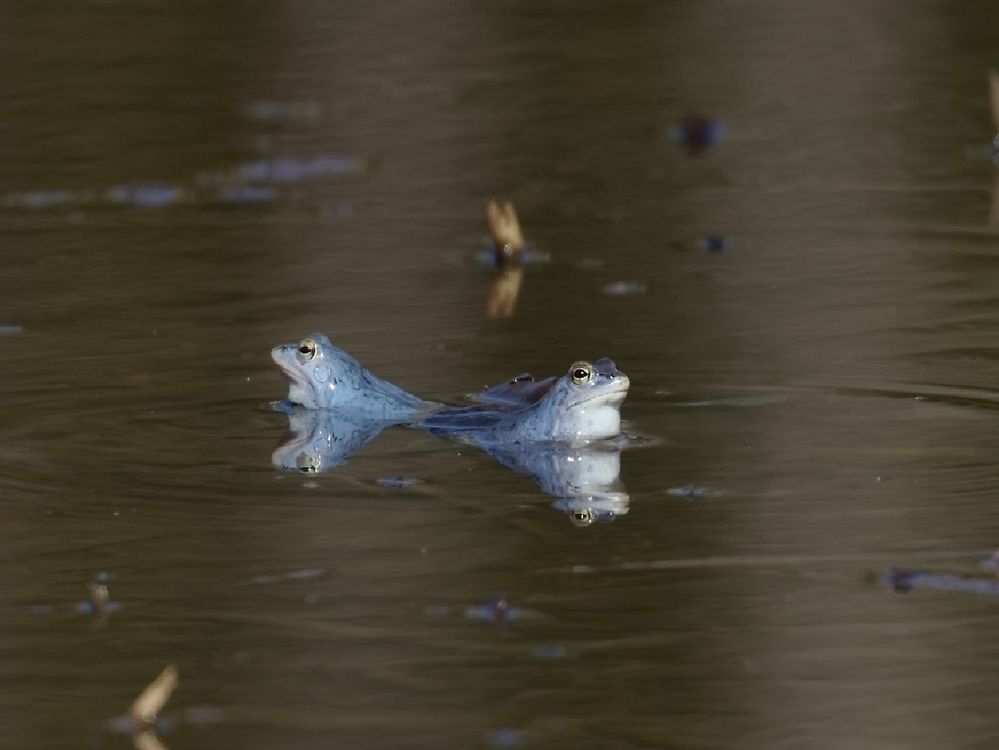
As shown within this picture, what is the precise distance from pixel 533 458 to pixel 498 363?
1270 mm

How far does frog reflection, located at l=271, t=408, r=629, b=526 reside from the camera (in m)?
6.46

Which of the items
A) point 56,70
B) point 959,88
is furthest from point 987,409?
point 56,70

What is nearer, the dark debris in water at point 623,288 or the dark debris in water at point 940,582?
the dark debris in water at point 940,582

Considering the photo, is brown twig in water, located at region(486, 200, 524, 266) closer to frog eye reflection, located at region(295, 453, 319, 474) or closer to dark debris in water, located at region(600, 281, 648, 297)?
dark debris in water, located at region(600, 281, 648, 297)

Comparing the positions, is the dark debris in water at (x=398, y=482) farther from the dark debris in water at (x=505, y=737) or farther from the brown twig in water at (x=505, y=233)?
the brown twig in water at (x=505, y=233)

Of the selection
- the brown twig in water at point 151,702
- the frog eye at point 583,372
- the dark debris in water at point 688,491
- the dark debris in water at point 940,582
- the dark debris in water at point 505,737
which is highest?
the brown twig in water at point 151,702

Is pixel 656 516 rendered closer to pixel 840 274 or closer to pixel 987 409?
pixel 987 409

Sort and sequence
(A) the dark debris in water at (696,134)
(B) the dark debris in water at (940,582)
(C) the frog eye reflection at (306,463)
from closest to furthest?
(B) the dark debris in water at (940,582) < (C) the frog eye reflection at (306,463) < (A) the dark debris in water at (696,134)

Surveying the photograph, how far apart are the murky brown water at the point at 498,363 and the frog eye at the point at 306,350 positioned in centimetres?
28

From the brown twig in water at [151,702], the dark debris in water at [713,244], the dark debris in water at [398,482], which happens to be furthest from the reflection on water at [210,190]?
the brown twig in water at [151,702]

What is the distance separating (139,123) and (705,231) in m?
4.82

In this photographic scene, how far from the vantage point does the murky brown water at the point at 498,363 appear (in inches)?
192

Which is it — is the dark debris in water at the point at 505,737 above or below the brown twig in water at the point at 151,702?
below

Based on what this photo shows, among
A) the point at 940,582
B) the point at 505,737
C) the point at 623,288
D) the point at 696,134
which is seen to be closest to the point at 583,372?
the point at 940,582
